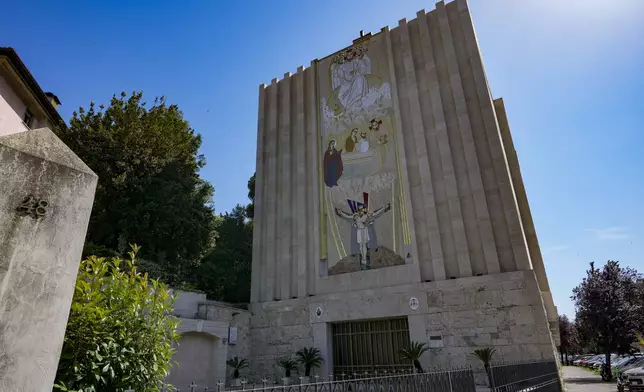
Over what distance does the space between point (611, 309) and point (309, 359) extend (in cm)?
2170

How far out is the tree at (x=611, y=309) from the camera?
2536 cm

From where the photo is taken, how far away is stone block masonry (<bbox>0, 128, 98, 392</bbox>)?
133 inches

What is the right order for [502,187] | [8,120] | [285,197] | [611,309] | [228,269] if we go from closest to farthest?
[502,187] → [8,120] → [285,197] → [611,309] → [228,269]

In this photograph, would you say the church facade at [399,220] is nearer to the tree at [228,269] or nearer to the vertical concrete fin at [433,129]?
the vertical concrete fin at [433,129]

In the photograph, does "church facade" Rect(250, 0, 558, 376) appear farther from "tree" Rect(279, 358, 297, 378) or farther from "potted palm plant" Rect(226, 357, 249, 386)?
"potted palm plant" Rect(226, 357, 249, 386)

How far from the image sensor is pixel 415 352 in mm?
14555

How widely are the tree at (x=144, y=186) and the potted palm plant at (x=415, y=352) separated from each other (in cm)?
1344

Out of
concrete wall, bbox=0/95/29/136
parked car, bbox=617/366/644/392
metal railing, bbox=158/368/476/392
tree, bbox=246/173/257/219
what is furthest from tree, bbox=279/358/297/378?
tree, bbox=246/173/257/219

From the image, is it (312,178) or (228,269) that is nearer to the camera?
(312,178)

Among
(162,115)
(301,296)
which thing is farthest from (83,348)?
(162,115)

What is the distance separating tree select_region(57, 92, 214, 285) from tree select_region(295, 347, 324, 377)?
29.8 ft

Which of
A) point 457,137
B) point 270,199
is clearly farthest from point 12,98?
point 457,137

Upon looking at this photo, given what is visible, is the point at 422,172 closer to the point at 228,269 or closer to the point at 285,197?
the point at 285,197

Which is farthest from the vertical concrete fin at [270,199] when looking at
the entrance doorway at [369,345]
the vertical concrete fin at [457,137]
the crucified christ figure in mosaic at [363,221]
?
the vertical concrete fin at [457,137]
